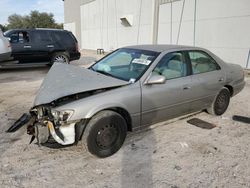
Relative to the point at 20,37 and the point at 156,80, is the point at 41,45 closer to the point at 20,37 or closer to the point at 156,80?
the point at 20,37

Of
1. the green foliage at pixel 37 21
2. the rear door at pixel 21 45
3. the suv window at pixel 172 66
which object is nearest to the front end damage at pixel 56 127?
the suv window at pixel 172 66

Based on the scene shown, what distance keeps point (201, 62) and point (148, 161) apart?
2.31 meters

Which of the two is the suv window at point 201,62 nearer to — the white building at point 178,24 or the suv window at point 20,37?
the white building at point 178,24

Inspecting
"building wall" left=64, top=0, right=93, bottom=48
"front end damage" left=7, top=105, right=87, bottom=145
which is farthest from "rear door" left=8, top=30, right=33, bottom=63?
"building wall" left=64, top=0, right=93, bottom=48

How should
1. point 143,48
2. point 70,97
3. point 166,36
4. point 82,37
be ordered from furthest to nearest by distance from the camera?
point 82,37 → point 166,36 → point 143,48 → point 70,97

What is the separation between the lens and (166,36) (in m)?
14.4

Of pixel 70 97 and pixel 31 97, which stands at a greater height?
pixel 70 97

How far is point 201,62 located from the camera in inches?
186

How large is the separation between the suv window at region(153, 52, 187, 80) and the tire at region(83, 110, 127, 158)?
3.37 ft

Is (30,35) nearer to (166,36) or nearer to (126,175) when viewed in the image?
(166,36)

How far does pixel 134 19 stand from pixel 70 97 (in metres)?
15.7

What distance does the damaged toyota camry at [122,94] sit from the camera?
318 cm

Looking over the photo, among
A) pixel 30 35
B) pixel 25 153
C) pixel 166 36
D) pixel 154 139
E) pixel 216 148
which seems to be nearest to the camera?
pixel 25 153

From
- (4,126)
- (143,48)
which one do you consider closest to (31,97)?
(4,126)
